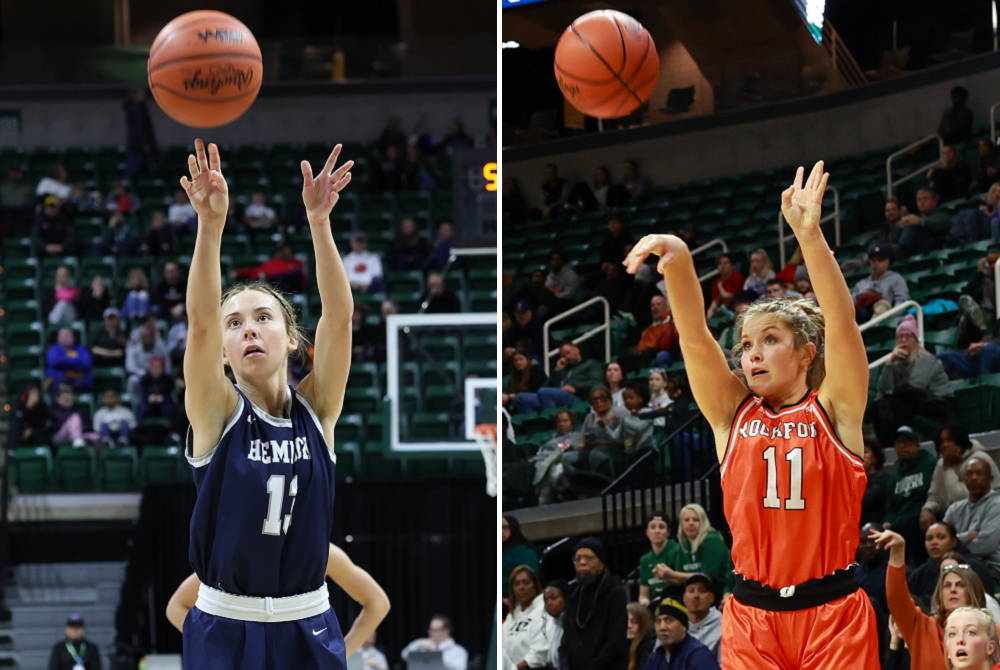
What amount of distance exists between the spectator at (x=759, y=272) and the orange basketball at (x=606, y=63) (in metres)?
1.63

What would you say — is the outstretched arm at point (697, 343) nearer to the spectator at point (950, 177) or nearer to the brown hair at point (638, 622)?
the brown hair at point (638, 622)

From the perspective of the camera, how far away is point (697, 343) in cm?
366

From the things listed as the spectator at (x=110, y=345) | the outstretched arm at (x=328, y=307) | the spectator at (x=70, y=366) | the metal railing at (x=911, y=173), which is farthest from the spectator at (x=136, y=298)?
the outstretched arm at (x=328, y=307)

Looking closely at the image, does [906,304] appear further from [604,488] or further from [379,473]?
[379,473]

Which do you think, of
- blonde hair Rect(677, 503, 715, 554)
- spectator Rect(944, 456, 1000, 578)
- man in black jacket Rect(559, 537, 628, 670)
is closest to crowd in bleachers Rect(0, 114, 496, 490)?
man in black jacket Rect(559, 537, 628, 670)

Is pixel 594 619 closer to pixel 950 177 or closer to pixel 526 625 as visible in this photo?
pixel 526 625

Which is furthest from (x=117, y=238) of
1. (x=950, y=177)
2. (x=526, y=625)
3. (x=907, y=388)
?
(x=907, y=388)

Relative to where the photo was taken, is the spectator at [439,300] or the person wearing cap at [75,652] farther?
the spectator at [439,300]

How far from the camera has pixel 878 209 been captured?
6.35m

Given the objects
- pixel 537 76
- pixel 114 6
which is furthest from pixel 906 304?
pixel 114 6

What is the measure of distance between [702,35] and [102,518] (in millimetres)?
7131

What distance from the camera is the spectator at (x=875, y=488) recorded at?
5.84 meters

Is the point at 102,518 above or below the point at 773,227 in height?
below

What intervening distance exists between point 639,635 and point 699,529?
0.58 metres
